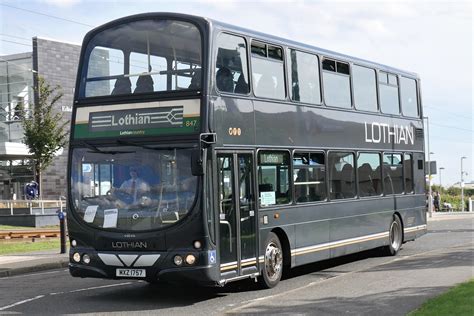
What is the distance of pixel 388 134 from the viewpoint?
17.0m

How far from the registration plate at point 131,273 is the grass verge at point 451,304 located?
3942mm

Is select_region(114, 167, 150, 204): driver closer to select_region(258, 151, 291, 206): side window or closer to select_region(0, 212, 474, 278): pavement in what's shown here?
select_region(258, 151, 291, 206): side window

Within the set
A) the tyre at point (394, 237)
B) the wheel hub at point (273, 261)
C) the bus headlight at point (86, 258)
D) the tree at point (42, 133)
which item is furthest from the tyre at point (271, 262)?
the tree at point (42, 133)

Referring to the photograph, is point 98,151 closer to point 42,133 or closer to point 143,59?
point 143,59

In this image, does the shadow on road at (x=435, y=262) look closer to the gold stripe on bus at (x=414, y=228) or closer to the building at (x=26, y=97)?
the gold stripe on bus at (x=414, y=228)

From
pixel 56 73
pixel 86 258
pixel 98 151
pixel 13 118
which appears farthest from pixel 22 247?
pixel 13 118

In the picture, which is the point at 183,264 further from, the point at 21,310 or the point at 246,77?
the point at 246,77

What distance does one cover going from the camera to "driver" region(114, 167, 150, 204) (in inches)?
417

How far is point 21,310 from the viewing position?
33.9 ft

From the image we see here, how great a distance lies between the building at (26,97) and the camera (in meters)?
49.5

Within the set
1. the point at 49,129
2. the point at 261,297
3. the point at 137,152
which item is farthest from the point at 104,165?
the point at 49,129

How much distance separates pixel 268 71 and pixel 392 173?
6046mm

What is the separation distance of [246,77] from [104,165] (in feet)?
9.05

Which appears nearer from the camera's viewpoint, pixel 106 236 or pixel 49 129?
pixel 106 236
